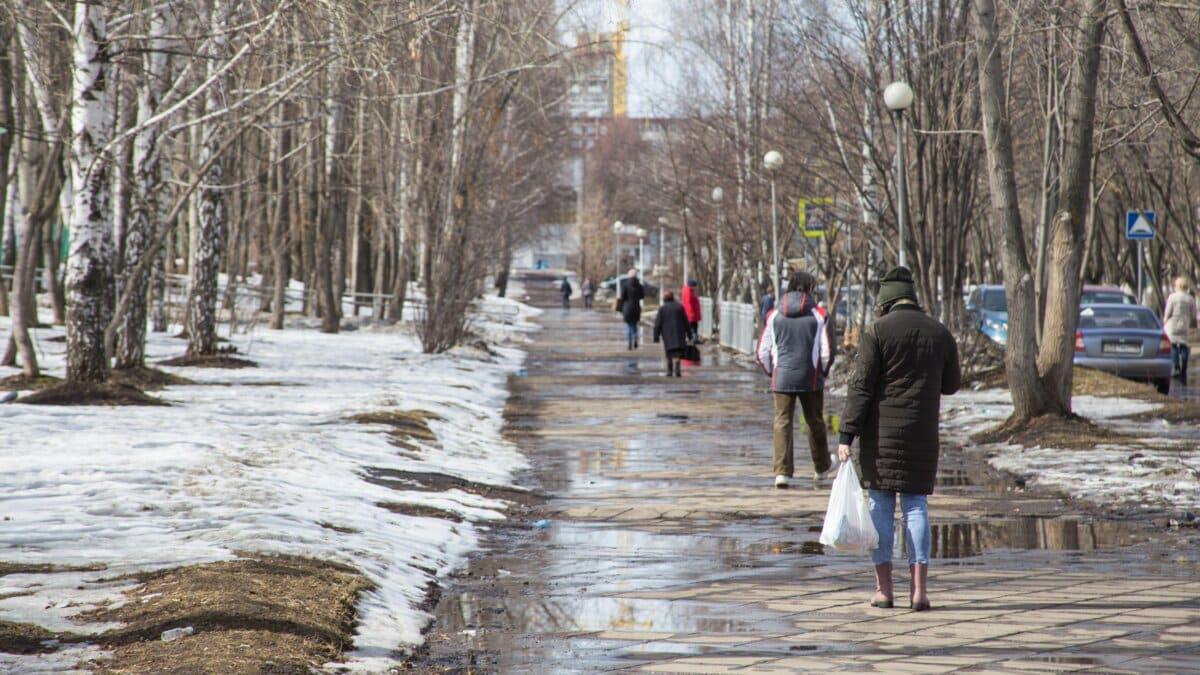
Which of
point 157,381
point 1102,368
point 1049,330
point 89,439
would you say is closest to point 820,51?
point 1102,368

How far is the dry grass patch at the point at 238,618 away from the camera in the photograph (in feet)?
19.2

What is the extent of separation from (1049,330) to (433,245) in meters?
15.1

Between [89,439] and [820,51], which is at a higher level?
[820,51]

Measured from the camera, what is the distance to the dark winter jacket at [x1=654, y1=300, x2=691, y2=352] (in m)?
26.6

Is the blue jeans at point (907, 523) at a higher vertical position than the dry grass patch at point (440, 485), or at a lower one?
higher

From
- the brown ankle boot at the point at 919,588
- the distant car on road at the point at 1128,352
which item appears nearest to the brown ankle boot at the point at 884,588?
the brown ankle boot at the point at 919,588

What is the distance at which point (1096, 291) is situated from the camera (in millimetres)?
29562

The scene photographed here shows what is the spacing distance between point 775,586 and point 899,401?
1.25 meters

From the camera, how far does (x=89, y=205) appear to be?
15.7 metres

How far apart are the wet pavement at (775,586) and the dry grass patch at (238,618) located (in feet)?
1.58

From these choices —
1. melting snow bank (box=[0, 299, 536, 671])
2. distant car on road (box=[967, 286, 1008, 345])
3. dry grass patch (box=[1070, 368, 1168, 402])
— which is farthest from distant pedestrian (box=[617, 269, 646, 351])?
melting snow bank (box=[0, 299, 536, 671])

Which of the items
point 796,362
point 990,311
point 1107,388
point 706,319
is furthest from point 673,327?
point 706,319

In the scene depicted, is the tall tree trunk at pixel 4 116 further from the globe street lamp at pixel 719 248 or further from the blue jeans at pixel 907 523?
the globe street lamp at pixel 719 248

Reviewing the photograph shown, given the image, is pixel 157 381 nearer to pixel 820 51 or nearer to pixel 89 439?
pixel 89 439
